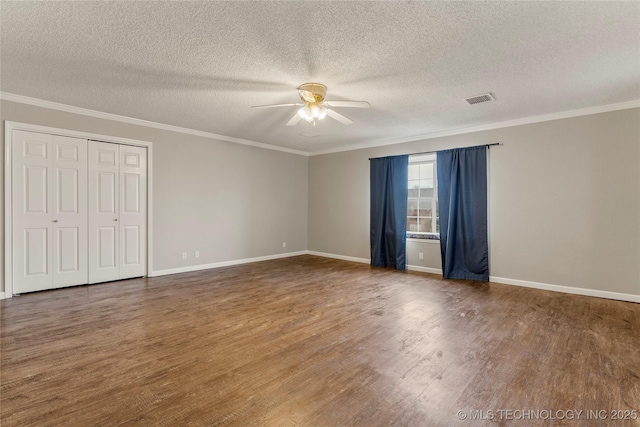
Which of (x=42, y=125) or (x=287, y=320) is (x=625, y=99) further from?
(x=42, y=125)

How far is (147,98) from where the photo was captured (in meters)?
4.07

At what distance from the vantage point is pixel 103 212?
16.0 feet

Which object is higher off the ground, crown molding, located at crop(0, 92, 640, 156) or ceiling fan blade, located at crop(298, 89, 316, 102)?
crown molding, located at crop(0, 92, 640, 156)

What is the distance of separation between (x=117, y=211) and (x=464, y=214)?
593cm

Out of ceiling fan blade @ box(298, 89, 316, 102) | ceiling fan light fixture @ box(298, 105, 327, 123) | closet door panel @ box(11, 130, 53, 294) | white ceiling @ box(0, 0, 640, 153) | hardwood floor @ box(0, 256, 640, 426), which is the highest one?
white ceiling @ box(0, 0, 640, 153)

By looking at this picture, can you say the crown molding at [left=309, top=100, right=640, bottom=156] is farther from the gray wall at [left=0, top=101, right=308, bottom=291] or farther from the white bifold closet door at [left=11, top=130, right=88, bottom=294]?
the white bifold closet door at [left=11, top=130, right=88, bottom=294]

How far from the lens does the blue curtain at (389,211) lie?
6207 millimetres

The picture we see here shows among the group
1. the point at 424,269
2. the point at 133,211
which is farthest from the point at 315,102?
the point at 424,269

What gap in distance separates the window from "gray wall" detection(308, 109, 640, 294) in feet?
1.31

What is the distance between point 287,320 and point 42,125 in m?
4.40

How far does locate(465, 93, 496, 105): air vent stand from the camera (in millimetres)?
3853

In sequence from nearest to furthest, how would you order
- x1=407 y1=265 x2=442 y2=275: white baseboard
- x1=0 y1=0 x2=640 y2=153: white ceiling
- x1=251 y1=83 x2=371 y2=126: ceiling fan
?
x1=0 y1=0 x2=640 y2=153: white ceiling, x1=251 y1=83 x2=371 y2=126: ceiling fan, x1=407 y1=265 x2=442 y2=275: white baseboard

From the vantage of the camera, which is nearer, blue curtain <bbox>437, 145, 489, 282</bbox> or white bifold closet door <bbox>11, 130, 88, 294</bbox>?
white bifold closet door <bbox>11, 130, 88, 294</bbox>

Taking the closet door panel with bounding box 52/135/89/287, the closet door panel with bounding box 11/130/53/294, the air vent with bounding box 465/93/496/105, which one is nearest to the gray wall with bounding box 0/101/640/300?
the closet door panel with bounding box 11/130/53/294
